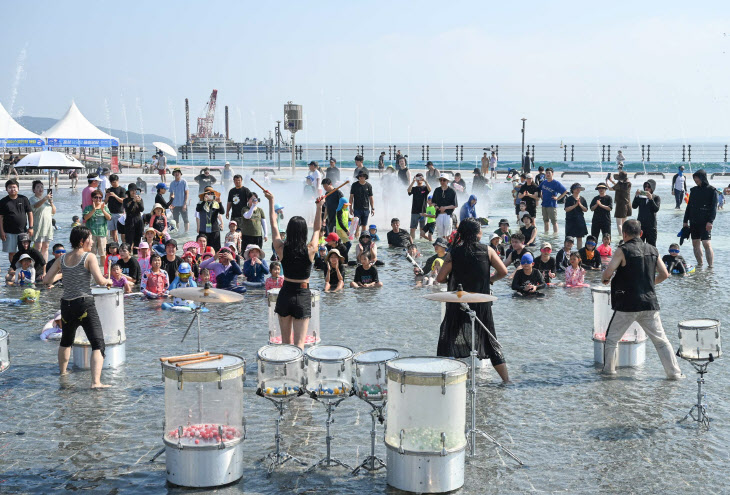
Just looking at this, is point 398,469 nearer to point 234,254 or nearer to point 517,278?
point 517,278

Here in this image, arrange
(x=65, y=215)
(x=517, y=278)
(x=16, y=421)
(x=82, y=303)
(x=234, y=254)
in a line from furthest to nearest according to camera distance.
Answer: (x=65, y=215) → (x=234, y=254) → (x=517, y=278) → (x=82, y=303) → (x=16, y=421)

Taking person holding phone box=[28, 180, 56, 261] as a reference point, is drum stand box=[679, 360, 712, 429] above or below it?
below

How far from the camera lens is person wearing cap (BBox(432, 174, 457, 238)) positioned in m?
18.4

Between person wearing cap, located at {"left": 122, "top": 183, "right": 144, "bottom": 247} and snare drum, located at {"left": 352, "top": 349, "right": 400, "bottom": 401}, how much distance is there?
10.8 metres

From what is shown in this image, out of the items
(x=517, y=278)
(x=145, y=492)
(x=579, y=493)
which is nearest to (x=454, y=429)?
(x=579, y=493)

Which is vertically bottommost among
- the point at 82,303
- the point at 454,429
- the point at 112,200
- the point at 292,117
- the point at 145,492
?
the point at 145,492

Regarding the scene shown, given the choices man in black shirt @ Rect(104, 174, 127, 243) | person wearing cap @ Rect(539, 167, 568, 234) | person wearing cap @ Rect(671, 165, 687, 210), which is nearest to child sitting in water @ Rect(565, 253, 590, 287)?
person wearing cap @ Rect(539, 167, 568, 234)

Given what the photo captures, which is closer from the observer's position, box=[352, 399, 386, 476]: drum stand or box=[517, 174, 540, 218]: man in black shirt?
box=[352, 399, 386, 476]: drum stand

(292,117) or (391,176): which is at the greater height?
(292,117)

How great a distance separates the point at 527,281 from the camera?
13.2 m

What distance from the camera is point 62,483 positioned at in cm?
605

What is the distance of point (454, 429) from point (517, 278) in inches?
302

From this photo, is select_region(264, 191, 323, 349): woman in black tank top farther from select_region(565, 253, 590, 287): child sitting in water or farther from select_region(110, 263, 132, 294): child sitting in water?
select_region(565, 253, 590, 287): child sitting in water

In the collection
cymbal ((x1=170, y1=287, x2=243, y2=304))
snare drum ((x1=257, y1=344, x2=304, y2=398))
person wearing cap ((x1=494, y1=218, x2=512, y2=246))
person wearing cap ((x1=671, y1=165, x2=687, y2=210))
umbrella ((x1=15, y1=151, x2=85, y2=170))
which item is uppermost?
umbrella ((x1=15, y1=151, x2=85, y2=170))
